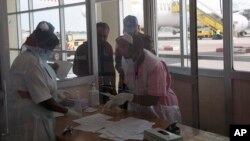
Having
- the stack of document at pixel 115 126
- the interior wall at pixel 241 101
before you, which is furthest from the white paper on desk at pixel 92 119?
the interior wall at pixel 241 101

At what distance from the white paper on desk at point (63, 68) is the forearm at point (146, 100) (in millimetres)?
582

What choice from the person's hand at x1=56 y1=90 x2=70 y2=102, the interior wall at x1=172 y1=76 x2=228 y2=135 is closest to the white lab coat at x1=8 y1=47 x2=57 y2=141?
the person's hand at x1=56 y1=90 x2=70 y2=102

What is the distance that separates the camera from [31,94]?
1.75m

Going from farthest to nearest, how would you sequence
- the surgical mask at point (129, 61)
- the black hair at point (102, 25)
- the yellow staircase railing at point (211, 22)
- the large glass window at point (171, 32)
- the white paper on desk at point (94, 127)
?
1. the yellow staircase railing at point (211, 22)
2. the large glass window at point (171, 32)
3. the black hair at point (102, 25)
4. the surgical mask at point (129, 61)
5. the white paper on desk at point (94, 127)

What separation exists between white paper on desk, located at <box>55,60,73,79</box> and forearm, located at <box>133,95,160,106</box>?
582 mm

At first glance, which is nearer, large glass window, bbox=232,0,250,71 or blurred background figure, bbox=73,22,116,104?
blurred background figure, bbox=73,22,116,104

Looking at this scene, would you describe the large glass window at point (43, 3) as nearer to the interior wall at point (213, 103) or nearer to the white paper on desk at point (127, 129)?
the white paper on desk at point (127, 129)

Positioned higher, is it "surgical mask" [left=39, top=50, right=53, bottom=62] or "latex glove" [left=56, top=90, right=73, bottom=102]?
"surgical mask" [left=39, top=50, right=53, bottom=62]

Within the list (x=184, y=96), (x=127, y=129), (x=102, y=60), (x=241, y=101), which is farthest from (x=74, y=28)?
(x=241, y=101)

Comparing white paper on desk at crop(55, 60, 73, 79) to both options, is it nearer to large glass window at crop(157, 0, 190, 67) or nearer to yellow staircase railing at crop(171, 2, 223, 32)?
large glass window at crop(157, 0, 190, 67)

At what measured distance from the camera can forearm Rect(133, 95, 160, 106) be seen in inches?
89.7

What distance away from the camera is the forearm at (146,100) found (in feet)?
7.47

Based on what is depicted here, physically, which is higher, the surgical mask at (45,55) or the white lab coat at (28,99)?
the surgical mask at (45,55)

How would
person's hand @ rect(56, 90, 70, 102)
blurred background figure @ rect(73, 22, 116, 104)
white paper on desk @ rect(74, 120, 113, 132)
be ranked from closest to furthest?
white paper on desk @ rect(74, 120, 113, 132), person's hand @ rect(56, 90, 70, 102), blurred background figure @ rect(73, 22, 116, 104)
